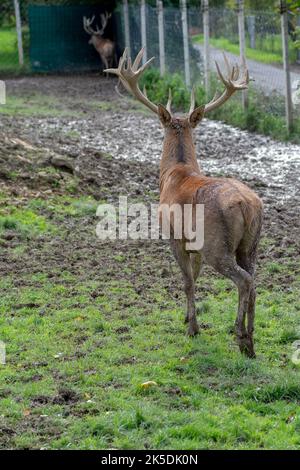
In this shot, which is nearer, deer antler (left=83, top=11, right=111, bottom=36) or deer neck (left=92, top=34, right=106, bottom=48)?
deer neck (left=92, top=34, right=106, bottom=48)

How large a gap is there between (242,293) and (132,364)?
929 millimetres

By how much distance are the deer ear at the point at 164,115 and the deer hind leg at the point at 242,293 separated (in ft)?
5.73

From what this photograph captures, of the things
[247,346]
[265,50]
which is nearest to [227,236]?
[247,346]

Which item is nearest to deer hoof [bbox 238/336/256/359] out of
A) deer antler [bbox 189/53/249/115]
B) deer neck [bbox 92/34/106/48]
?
deer antler [bbox 189/53/249/115]

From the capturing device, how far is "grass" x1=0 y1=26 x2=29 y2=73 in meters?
27.9

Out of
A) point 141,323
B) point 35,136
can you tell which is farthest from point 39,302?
point 35,136

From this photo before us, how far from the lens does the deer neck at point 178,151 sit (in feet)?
26.8

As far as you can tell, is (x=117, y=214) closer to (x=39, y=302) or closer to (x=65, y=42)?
(x=39, y=302)

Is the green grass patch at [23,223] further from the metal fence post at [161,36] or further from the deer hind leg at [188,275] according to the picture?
the metal fence post at [161,36]

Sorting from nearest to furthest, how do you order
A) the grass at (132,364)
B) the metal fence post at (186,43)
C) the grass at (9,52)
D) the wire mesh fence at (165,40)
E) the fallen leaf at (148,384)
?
the grass at (132,364)
the fallen leaf at (148,384)
the wire mesh fence at (165,40)
the metal fence post at (186,43)
the grass at (9,52)

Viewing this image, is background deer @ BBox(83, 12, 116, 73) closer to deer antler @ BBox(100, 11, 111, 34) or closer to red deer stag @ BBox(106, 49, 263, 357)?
deer antler @ BBox(100, 11, 111, 34)

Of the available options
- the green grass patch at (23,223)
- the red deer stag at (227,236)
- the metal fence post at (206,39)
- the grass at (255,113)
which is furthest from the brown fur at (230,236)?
the metal fence post at (206,39)

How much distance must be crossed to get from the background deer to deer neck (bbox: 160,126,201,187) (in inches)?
741

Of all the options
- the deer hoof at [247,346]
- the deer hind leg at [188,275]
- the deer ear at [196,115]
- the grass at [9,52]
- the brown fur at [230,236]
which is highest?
the deer ear at [196,115]
